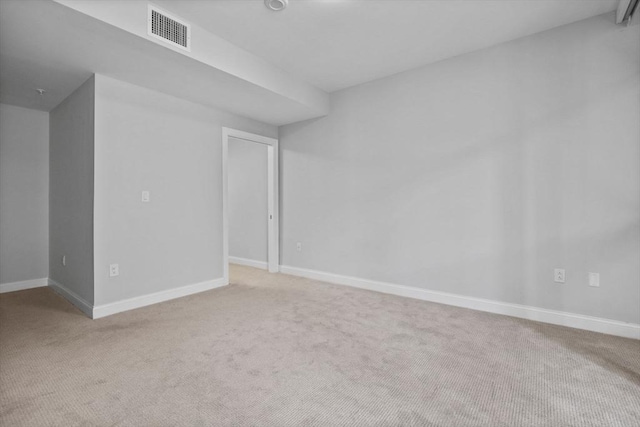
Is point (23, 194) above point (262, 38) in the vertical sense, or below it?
below

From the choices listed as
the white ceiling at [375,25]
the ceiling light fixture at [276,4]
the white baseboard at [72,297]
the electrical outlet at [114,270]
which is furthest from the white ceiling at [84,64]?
the white baseboard at [72,297]

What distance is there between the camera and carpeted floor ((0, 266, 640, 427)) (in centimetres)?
160

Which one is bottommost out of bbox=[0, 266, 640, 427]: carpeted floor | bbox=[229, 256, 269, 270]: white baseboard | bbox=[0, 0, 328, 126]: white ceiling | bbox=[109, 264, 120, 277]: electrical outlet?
bbox=[0, 266, 640, 427]: carpeted floor

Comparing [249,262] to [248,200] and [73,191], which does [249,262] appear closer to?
[248,200]

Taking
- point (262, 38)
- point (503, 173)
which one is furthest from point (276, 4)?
point (503, 173)

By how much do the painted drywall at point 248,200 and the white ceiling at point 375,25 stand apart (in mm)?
2305

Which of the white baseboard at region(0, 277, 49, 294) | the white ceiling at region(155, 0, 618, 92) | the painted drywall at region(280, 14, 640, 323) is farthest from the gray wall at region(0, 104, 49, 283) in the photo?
the painted drywall at region(280, 14, 640, 323)

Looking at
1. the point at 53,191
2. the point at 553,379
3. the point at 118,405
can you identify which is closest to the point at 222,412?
the point at 118,405

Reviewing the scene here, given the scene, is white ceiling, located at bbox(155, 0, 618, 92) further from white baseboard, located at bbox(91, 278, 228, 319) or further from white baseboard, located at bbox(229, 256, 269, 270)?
white baseboard, located at bbox(229, 256, 269, 270)

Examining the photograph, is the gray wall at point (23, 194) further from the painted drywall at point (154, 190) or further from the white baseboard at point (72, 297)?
the painted drywall at point (154, 190)

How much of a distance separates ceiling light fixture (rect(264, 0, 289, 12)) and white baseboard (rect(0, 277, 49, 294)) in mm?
4543

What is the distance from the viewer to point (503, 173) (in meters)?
3.03

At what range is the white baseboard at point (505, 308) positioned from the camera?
255 centimetres

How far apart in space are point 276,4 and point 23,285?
4.65 meters
